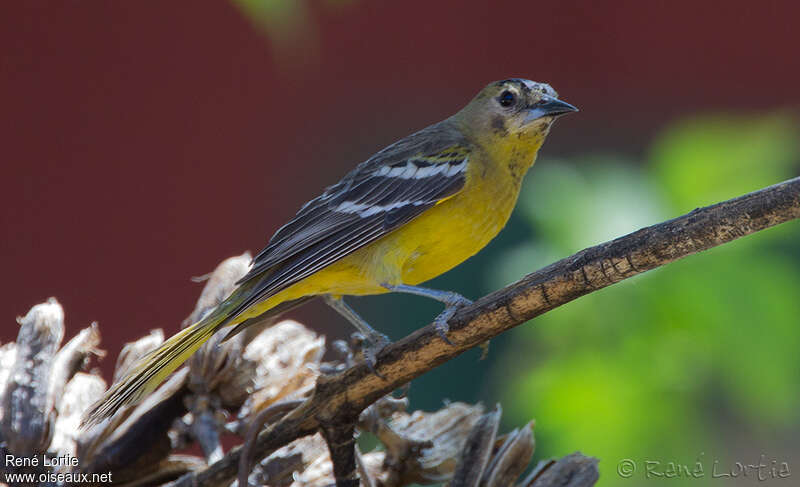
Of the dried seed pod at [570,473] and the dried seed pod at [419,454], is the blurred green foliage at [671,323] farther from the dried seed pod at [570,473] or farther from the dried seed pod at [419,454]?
the dried seed pod at [419,454]

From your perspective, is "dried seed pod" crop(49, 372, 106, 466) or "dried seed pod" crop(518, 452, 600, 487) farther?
"dried seed pod" crop(49, 372, 106, 466)

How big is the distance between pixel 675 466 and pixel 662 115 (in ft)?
10.4

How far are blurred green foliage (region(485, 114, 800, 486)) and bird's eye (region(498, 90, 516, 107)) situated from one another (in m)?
0.78

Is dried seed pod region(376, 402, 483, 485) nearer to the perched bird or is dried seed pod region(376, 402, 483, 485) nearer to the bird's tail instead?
the perched bird

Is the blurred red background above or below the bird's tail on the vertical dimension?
above

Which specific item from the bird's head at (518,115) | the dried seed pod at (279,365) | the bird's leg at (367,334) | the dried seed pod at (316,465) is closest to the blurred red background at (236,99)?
the bird's head at (518,115)

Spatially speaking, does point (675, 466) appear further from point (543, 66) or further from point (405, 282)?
point (543, 66)

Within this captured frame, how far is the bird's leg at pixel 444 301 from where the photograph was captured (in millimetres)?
1666

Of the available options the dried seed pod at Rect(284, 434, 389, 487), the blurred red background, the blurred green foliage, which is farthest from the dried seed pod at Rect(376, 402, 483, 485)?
the blurred red background

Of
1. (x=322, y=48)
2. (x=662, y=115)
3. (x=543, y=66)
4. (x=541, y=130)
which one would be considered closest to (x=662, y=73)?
(x=662, y=115)

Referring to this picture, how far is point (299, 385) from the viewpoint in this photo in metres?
2.10

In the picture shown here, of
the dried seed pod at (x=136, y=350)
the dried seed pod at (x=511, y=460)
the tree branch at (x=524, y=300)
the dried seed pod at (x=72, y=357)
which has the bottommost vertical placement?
the dried seed pod at (x=511, y=460)

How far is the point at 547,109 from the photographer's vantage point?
2.59 metres

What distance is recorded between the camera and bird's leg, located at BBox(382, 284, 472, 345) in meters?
1.67
